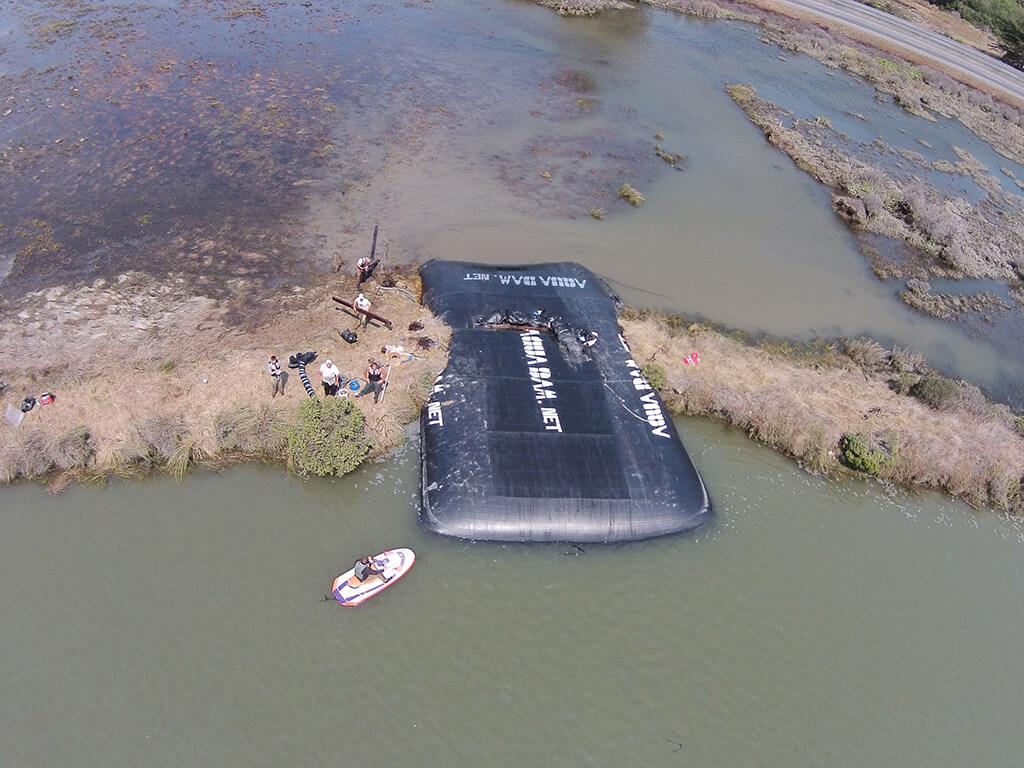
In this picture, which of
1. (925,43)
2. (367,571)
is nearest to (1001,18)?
(925,43)

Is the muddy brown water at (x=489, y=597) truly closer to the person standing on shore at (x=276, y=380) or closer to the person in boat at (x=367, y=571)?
the person in boat at (x=367, y=571)

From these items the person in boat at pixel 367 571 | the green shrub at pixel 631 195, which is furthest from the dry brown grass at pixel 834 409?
the person in boat at pixel 367 571

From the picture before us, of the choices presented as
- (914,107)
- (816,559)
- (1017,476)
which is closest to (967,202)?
(914,107)

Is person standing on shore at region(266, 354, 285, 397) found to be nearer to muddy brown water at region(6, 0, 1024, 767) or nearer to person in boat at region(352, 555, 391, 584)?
muddy brown water at region(6, 0, 1024, 767)

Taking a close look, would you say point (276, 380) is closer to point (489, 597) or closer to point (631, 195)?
point (489, 597)

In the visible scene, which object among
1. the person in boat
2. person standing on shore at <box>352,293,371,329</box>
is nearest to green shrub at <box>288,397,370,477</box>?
the person in boat

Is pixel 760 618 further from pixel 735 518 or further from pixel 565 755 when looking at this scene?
pixel 565 755
